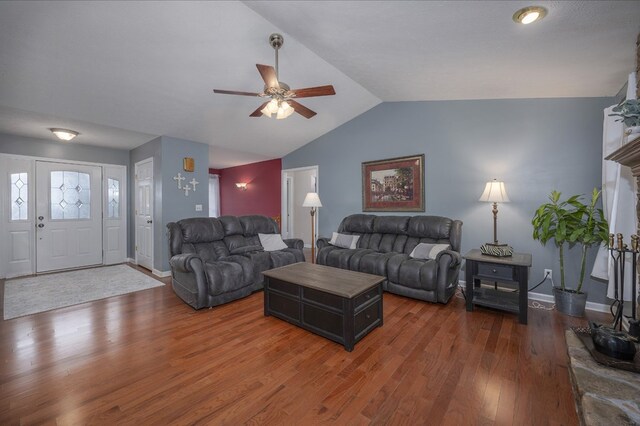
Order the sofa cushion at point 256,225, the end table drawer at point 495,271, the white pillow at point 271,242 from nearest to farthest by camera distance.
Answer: the end table drawer at point 495,271 → the white pillow at point 271,242 → the sofa cushion at point 256,225

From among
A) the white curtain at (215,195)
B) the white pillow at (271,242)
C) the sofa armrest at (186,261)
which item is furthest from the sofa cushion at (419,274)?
the white curtain at (215,195)

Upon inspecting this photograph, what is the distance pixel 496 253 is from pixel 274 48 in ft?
11.0

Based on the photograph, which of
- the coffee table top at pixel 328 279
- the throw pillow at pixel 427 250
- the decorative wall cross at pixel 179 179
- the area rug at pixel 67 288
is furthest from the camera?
the decorative wall cross at pixel 179 179

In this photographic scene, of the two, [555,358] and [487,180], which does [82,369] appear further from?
[487,180]

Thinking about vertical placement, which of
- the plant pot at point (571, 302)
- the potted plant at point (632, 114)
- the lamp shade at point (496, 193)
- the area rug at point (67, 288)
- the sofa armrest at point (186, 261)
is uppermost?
the potted plant at point (632, 114)

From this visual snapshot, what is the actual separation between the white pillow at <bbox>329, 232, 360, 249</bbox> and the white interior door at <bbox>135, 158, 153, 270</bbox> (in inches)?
132

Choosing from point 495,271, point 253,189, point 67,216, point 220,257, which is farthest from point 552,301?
point 67,216

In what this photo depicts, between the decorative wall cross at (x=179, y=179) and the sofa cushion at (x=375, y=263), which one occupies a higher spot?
the decorative wall cross at (x=179, y=179)

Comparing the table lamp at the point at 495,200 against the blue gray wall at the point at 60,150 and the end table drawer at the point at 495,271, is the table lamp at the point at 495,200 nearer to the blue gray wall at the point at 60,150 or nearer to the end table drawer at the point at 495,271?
the end table drawer at the point at 495,271

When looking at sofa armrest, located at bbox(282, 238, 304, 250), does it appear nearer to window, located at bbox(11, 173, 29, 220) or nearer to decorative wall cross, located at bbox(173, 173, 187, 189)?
decorative wall cross, located at bbox(173, 173, 187, 189)

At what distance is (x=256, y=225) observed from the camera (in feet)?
14.7

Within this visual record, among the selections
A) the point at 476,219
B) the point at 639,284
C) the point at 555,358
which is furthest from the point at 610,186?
the point at 555,358

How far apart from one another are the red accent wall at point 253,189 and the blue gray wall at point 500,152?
253 centimetres

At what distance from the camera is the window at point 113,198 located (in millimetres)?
5555
